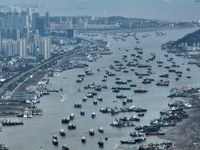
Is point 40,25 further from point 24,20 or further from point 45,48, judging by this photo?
point 45,48

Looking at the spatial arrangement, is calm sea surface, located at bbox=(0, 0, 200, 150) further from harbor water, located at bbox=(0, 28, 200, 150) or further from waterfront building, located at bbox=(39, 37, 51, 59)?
waterfront building, located at bbox=(39, 37, 51, 59)

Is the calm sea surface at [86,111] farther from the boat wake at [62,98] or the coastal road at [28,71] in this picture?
the coastal road at [28,71]

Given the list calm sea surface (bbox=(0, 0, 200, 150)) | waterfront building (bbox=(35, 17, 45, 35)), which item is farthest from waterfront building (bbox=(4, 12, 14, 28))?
calm sea surface (bbox=(0, 0, 200, 150))

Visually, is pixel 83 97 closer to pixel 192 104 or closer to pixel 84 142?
pixel 192 104

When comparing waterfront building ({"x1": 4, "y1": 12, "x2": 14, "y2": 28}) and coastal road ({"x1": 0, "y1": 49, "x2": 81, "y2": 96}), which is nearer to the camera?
coastal road ({"x1": 0, "y1": 49, "x2": 81, "y2": 96})

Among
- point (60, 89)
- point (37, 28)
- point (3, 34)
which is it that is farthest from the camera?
point (37, 28)

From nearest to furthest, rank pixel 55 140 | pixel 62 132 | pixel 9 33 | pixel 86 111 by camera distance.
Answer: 1. pixel 55 140
2. pixel 62 132
3. pixel 86 111
4. pixel 9 33

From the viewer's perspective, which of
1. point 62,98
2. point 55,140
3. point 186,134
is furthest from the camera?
point 62,98

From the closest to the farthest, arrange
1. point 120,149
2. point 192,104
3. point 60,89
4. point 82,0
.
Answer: point 120,149 → point 192,104 → point 60,89 → point 82,0

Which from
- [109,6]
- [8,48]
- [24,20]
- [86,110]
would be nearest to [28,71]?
[8,48]

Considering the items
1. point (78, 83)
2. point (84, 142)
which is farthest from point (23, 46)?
point (84, 142)

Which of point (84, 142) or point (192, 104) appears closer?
point (84, 142)
